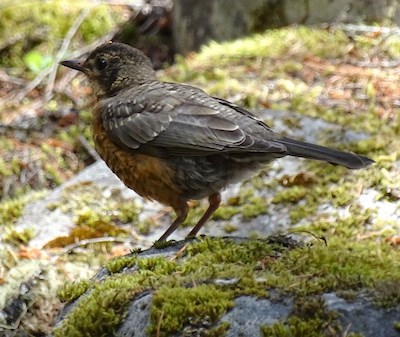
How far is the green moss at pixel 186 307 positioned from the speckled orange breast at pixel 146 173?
55.7 inches

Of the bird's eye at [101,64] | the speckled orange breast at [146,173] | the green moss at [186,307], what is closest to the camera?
the green moss at [186,307]

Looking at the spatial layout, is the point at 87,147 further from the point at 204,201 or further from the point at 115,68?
the point at 115,68

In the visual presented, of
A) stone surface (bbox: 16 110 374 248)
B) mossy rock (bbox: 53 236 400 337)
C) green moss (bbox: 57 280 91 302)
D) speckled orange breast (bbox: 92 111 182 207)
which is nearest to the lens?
mossy rock (bbox: 53 236 400 337)

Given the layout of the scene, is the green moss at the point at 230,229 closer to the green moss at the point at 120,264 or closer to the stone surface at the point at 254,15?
the green moss at the point at 120,264

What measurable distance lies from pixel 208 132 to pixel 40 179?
3532 mm

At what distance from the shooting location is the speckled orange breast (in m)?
4.80

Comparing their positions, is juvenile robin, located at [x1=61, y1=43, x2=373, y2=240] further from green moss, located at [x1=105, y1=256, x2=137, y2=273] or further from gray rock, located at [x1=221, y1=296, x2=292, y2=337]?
gray rock, located at [x1=221, y1=296, x2=292, y2=337]

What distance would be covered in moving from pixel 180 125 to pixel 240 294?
1.63m

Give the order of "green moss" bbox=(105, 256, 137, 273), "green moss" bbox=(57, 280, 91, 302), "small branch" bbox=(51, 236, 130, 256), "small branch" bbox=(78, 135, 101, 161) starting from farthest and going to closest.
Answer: "small branch" bbox=(78, 135, 101, 161) → "small branch" bbox=(51, 236, 130, 256) → "green moss" bbox=(105, 256, 137, 273) → "green moss" bbox=(57, 280, 91, 302)

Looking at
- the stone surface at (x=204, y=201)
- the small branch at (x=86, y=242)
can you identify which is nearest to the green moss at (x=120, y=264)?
the small branch at (x=86, y=242)

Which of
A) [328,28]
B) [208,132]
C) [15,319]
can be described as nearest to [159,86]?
[208,132]

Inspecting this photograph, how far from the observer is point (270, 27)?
30.7 ft

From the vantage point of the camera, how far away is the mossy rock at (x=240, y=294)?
3.13 m

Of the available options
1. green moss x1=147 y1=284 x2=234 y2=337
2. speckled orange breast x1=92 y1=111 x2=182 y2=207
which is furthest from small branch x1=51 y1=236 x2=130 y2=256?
green moss x1=147 y1=284 x2=234 y2=337
